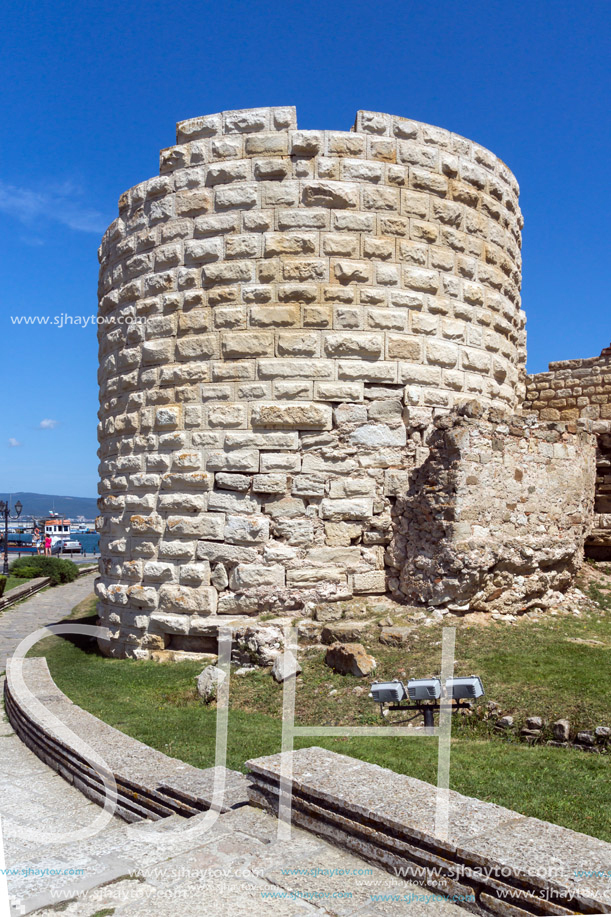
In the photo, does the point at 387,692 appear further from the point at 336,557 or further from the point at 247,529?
the point at 247,529

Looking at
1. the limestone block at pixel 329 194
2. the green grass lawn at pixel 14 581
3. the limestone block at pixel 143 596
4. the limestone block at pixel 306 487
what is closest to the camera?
the limestone block at pixel 306 487

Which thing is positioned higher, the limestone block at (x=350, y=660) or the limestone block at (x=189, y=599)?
the limestone block at (x=189, y=599)

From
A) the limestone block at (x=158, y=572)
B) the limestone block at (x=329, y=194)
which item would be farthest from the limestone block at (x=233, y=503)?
the limestone block at (x=329, y=194)

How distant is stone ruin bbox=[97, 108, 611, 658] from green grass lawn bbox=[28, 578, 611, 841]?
73 cm

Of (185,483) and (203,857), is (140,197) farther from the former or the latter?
(203,857)

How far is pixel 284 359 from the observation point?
8742 millimetres

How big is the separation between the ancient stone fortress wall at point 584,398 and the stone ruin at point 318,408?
5.87 ft

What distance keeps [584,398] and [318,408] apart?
5843mm

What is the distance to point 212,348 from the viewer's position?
29.5ft

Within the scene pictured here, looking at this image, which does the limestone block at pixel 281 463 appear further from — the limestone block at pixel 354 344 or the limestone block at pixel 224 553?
the limestone block at pixel 354 344

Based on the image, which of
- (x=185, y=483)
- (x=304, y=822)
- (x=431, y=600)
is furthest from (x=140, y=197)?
(x=304, y=822)

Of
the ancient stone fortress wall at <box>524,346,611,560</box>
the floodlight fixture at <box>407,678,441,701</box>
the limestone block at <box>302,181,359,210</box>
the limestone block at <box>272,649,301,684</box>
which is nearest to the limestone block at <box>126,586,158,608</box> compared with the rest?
the limestone block at <box>272,649,301,684</box>

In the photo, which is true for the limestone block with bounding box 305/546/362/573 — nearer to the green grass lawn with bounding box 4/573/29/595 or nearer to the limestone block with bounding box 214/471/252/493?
the limestone block with bounding box 214/471/252/493

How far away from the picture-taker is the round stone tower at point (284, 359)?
8648 millimetres
